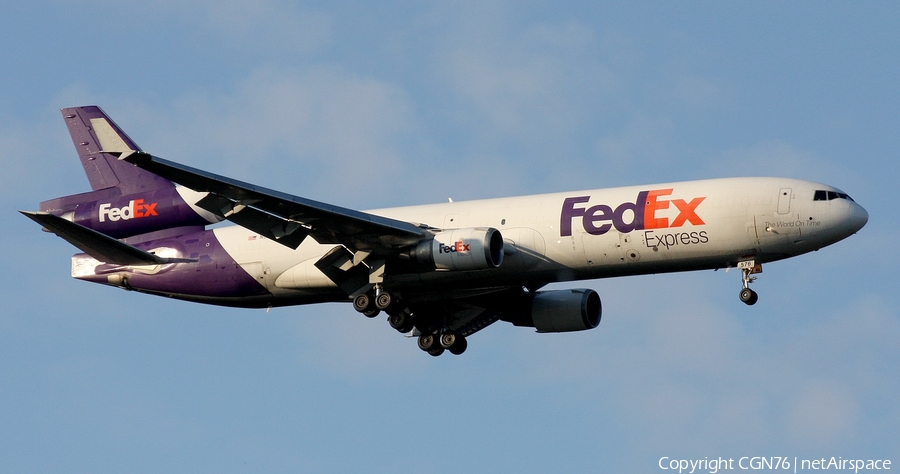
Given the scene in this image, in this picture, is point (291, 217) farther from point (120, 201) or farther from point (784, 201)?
point (784, 201)

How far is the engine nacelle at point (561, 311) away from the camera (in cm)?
5238

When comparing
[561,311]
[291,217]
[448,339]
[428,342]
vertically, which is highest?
[561,311]

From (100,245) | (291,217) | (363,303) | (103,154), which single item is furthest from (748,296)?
(103,154)

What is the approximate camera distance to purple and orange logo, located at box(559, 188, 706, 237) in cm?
4559

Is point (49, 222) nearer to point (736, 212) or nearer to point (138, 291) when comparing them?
point (138, 291)

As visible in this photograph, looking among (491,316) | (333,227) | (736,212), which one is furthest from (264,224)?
(736,212)

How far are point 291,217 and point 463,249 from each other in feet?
18.3

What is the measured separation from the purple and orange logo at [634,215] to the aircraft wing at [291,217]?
200 inches

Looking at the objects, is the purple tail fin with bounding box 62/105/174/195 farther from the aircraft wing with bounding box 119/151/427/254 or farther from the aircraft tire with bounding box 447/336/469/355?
the aircraft tire with bounding box 447/336/469/355

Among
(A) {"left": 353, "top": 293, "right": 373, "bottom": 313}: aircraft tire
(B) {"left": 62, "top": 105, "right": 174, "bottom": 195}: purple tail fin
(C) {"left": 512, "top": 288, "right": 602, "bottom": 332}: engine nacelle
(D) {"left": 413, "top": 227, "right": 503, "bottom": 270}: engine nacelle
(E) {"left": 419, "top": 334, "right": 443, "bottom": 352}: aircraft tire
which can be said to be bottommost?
(A) {"left": 353, "top": 293, "right": 373, "bottom": 313}: aircraft tire

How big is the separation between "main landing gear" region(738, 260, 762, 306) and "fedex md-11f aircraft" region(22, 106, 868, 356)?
32 millimetres

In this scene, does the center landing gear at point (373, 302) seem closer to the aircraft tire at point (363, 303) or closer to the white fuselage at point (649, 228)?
the aircraft tire at point (363, 303)

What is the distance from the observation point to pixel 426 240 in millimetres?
46469

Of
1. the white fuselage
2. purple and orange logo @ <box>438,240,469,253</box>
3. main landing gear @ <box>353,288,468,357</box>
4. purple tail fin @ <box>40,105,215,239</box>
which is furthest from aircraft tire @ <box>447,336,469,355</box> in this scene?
purple tail fin @ <box>40,105,215,239</box>
